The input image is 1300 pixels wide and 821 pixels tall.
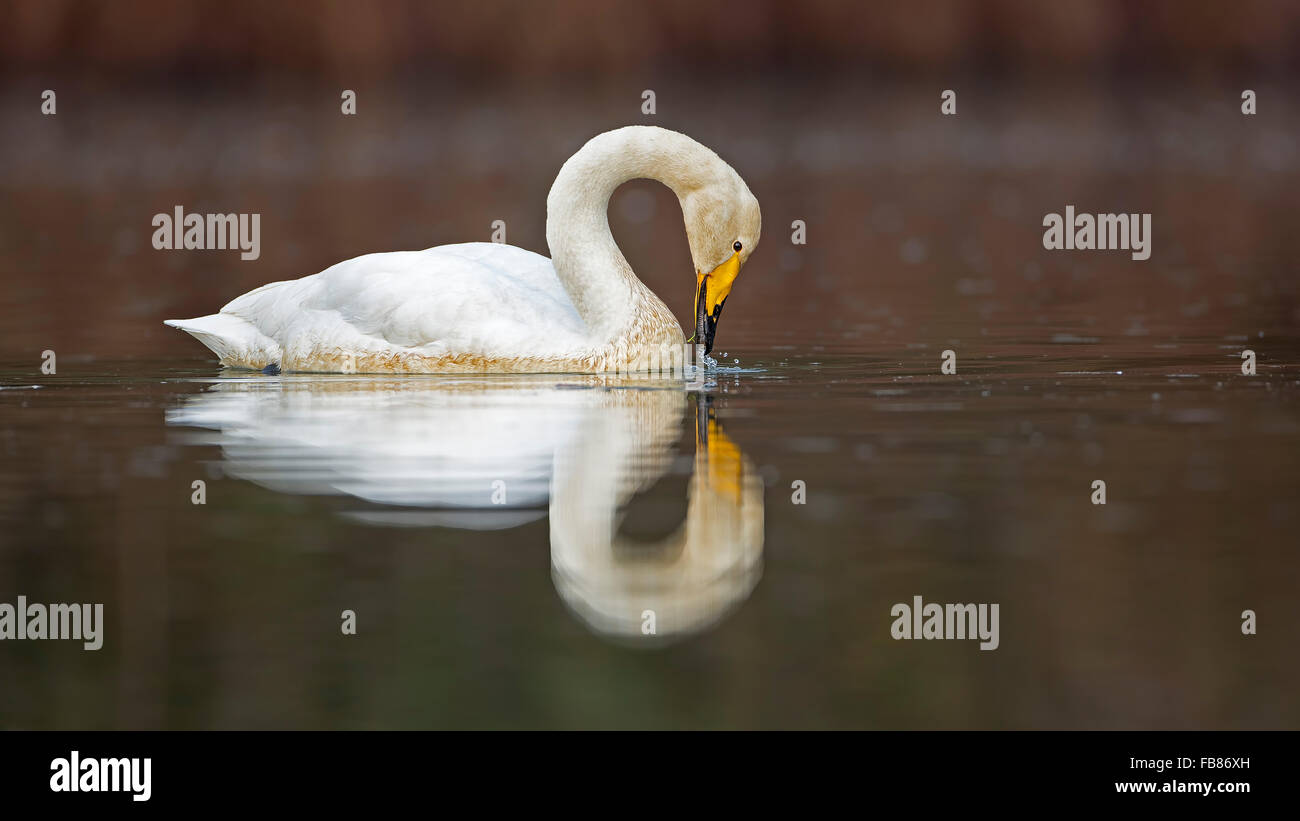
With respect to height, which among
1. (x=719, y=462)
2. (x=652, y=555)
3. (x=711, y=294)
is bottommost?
(x=652, y=555)

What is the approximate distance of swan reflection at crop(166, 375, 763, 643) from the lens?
5344 mm

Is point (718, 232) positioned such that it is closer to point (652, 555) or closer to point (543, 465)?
point (543, 465)

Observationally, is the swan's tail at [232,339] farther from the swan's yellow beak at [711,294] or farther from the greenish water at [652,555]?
the swan's yellow beak at [711,294]

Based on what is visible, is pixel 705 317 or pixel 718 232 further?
pixel 705 317

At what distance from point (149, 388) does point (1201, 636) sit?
5.92 metres

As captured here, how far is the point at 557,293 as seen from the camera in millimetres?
9570

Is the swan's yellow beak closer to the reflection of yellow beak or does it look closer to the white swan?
the white swan

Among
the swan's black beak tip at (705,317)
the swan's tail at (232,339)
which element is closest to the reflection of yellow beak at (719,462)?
the swan's black beak tip at (705,317)

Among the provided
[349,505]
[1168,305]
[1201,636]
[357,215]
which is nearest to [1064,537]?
[1201,636]

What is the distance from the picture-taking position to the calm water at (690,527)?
4352mm

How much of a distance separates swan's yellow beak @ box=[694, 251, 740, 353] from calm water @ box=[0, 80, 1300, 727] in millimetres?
264

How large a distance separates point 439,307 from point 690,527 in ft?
11.9

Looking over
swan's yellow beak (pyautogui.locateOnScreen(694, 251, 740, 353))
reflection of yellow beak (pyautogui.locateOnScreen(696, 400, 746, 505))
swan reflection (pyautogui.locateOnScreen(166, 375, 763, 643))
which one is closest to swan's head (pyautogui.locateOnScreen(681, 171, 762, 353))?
swan's yellow beak (pyautogui.locateOnScreen(694, 251, 740, 353))

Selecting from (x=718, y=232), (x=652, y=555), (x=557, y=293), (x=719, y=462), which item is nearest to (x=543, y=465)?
(x=719, y=462)
